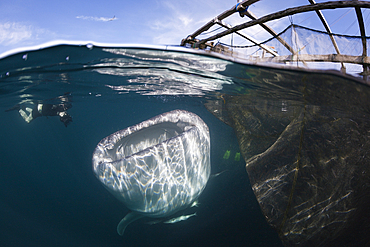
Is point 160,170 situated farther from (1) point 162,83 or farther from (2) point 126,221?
(1) point 162,83

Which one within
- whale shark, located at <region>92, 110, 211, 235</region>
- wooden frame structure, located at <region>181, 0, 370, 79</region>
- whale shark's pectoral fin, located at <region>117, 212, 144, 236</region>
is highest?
wooden frame structure, located at <region>181, 0, 370, 79</region>

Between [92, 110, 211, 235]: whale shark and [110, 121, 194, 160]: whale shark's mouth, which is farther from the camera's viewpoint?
[110, 121, 194, 160]: whale shark's mouth

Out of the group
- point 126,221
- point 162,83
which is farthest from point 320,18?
point 126,221

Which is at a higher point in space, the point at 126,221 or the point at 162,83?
the point at 162,83

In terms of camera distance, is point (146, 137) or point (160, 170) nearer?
point (160, 170)

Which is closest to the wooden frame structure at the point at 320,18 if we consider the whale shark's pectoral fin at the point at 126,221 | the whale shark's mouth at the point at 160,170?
the whale shark's mouth at the point at 160,170

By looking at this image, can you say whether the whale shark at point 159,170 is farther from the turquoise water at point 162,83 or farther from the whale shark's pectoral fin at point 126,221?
the turquoise water at point 162,83

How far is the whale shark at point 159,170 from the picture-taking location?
4184 millimetres

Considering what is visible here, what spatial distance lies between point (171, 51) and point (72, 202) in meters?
16.3

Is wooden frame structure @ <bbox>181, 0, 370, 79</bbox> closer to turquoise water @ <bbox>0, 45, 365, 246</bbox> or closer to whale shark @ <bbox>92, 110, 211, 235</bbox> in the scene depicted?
turquoise water @ <bbox>0, 45, 365, 246</bbox>

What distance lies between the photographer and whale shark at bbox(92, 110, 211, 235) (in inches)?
165

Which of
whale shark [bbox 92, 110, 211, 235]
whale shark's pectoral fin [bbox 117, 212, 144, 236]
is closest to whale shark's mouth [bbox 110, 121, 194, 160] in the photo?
whale shark [bbox 92, 110, 211, 235]

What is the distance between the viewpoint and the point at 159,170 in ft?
14.4

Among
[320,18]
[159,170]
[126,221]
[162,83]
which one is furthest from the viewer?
[162,83]
